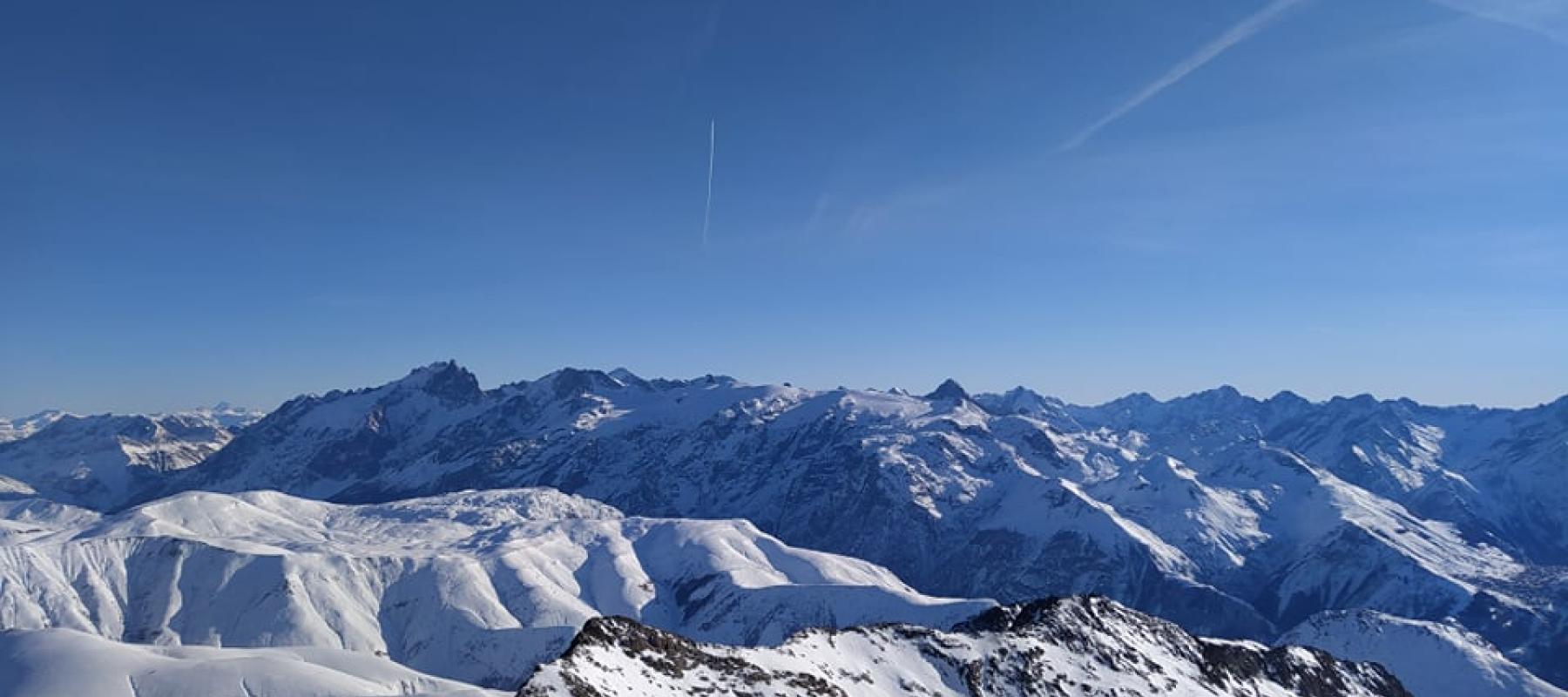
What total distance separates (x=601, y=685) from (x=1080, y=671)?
6412 centimetres

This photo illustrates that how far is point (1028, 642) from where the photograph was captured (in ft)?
369

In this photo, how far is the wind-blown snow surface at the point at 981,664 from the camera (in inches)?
3027

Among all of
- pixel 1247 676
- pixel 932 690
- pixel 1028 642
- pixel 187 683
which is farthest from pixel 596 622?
pixel 187 683

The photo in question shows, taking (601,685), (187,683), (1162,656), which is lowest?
(187,683)

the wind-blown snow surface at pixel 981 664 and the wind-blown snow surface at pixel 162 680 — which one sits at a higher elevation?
the wind-blown snow surface at pixel 981 664

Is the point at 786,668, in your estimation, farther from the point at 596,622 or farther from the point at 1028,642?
the point at 1028,642

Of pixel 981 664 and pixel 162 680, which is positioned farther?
pixel 162 680

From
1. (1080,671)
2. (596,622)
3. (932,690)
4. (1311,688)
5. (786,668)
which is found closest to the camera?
(596,622)

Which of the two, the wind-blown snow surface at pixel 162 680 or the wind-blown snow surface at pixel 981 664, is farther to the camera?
the wind-blown snow surface at pixel 162 680

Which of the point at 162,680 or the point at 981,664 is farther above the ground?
the point at 981,664

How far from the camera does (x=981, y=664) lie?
105 m

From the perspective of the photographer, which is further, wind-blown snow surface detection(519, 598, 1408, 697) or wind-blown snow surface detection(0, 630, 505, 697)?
wind-blown snow surface detection(0, 630, 505, 697)

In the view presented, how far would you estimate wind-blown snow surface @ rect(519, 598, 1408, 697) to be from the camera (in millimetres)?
76875

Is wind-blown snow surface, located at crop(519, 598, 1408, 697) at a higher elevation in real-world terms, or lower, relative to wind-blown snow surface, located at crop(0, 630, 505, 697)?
higher
